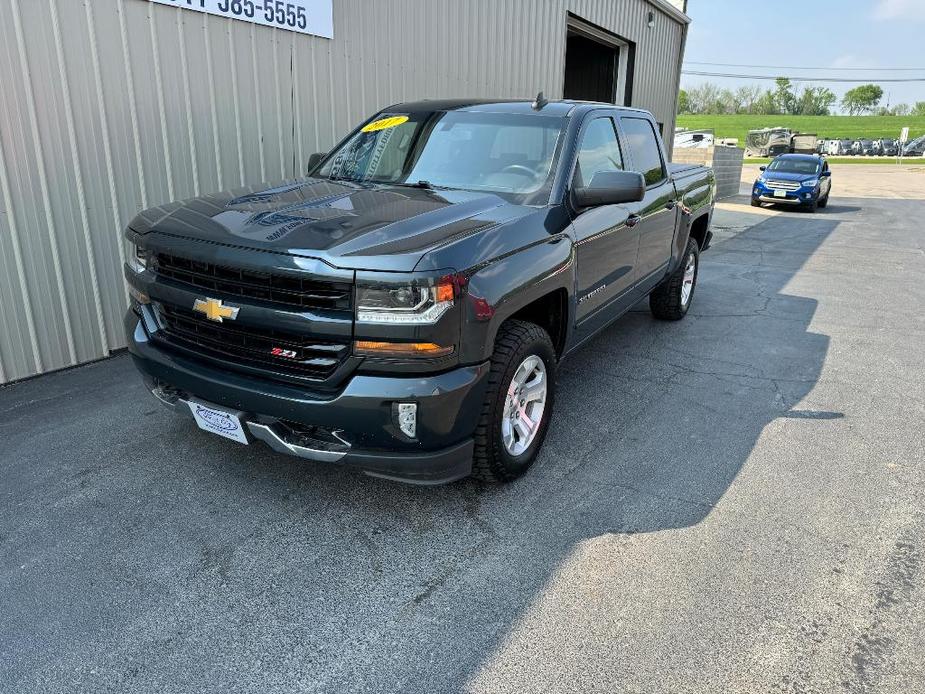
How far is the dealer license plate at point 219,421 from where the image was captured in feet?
9.77

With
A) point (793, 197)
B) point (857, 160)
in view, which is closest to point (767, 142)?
point (857, 160)

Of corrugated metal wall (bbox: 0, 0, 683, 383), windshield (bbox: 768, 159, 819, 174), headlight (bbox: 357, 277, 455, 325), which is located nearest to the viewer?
headlight (bbox: 357, 277, 455, 325)

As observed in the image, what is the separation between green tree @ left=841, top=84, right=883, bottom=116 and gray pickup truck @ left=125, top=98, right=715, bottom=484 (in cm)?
15680

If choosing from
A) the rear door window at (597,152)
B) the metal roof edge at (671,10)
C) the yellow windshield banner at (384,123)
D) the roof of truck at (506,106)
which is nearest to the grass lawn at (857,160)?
the metal roof edge at (671,10)

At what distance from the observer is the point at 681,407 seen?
4.63 metres

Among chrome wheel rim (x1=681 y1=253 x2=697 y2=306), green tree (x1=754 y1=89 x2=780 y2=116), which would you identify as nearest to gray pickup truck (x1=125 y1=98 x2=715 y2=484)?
chrome wheel rim (x1=681 y1=253 x2=697 y2=306)

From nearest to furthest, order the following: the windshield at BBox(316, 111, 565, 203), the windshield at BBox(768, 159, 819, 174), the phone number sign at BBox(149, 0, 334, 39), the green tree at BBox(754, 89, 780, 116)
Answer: the windshield at BBox(316, 111, 565, 203), the phone number sign at BBox(149, 0, 334, 39), the windshield at BBox(768, 159, 819, 174), the green tree at BBox(754, 89, 780, 116)

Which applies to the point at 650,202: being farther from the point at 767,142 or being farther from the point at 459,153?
the point at 767,142

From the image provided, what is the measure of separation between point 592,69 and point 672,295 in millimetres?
10936

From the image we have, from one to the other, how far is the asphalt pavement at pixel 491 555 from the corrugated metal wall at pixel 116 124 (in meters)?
0.68

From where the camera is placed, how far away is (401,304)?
2.71 m

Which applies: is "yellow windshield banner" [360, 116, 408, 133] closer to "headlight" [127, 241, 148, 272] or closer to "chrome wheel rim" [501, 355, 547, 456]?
"headlight" [127, 241, 148, 272]

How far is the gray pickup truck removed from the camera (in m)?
2.73

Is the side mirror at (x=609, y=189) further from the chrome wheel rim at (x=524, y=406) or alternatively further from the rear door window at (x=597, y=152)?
the chrome wheel rim at (x=524, y=406)
